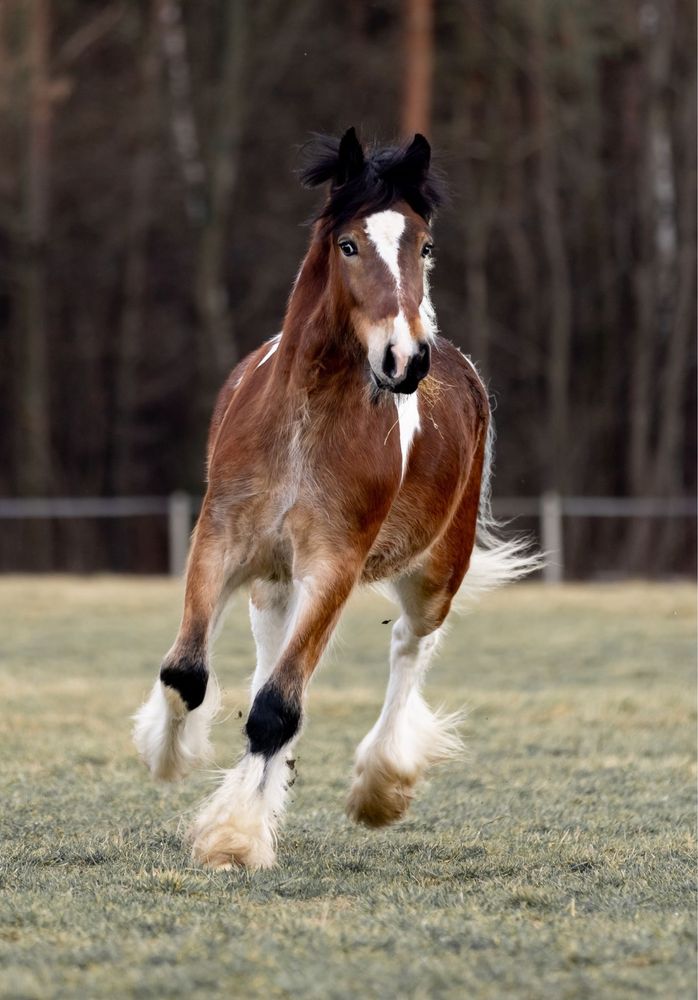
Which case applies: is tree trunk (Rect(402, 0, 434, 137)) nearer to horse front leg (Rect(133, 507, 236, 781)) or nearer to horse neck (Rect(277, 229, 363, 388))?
horse neck (Rect(277, 229, 363, 388))

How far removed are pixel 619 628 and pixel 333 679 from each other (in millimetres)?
4609

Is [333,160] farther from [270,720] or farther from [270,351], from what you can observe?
[270,720]

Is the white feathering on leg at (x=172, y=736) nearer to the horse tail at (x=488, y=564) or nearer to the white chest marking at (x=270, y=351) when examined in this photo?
the white chest marking at (x=270, y=351)

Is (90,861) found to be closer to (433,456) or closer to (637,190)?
(433,456)

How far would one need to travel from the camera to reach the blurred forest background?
89.5 ft

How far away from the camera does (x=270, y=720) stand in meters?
5.21

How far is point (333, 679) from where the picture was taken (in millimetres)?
12039

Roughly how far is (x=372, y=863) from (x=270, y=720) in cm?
61

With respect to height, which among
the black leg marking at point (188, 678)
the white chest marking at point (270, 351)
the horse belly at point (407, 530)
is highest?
the white chest marking at point (270, 351)

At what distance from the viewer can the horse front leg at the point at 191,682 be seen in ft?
17.6

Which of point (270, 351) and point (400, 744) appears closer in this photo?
point (270, 351)

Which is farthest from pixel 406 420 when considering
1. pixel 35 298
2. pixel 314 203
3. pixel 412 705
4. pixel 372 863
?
pixel 314 203

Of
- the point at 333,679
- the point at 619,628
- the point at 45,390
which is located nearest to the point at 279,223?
the point at 45,390

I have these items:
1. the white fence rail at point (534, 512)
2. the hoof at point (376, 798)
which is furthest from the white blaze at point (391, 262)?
the white fence rail at point (534, 512)
